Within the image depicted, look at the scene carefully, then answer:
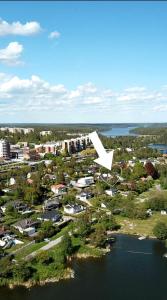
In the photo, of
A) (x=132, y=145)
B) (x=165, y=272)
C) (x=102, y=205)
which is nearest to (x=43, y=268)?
(x=165, y=272)

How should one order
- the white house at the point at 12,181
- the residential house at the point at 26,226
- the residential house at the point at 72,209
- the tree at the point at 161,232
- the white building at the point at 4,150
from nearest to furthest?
1. the tree at the point at 161,232
2. the residential house at the point at 26,226
3. the residential house at the point at 72,209
4. the white house at the point at 12,181
5. the white building at the point at 4,150

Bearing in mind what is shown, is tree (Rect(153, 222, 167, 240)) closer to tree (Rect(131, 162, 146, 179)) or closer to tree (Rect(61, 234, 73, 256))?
tree (Rect(61, 234, 73, 256))

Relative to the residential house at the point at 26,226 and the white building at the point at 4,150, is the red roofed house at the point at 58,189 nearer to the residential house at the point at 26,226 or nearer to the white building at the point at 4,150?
the residential house at the point at 26,226

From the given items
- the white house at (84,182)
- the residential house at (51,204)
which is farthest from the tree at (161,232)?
the white house at (84,182)

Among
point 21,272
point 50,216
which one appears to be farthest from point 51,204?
point 21,272

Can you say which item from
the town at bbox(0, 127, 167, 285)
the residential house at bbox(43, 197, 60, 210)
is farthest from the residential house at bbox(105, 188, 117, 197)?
the residential house at bbox(43, 197, 60, 210)
